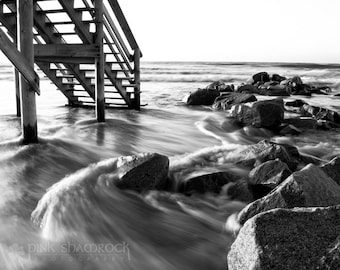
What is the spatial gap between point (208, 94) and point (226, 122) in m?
4.54

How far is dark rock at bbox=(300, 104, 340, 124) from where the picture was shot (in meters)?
9.70

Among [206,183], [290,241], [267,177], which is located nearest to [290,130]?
[267,177]

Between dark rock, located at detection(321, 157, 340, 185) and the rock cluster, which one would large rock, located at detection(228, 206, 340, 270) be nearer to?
the rock cluster

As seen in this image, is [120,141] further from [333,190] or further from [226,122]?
[333,190]

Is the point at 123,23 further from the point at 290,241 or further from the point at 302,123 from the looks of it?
the point at 290,241

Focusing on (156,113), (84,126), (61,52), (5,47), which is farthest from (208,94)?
(5,47)

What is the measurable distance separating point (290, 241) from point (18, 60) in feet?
15.3

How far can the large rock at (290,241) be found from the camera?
1.99m

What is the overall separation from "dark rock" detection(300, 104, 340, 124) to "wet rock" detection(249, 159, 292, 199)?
620 cm

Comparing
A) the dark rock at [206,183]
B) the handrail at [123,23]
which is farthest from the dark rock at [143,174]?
the handrail at [123,23]

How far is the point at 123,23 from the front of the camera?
8.52 meters

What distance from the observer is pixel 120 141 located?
736cm

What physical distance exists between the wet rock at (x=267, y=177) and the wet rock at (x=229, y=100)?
296 inches

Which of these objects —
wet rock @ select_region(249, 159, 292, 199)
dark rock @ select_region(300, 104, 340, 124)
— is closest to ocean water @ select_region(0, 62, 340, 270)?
wet rock @ select_region(249, 159, 292, 199)
